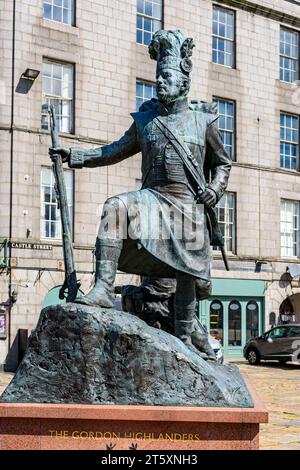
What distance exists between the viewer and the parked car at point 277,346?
95.3 feet

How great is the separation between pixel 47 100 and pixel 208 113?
20.9 m

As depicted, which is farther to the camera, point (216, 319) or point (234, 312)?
point (234, 312)

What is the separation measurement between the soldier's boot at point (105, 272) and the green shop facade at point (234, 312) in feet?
82.0

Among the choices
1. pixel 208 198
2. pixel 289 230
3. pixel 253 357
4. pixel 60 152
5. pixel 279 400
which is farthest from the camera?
pixel 289 230

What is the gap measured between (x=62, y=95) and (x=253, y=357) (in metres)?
11.5

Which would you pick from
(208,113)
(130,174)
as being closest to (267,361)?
(130,174)

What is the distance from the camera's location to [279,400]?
1692cm

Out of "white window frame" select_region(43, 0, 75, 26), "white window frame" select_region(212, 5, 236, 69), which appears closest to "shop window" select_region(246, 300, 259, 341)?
"white window frame" select_region(212, 5, 236, 69)

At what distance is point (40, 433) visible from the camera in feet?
20.4

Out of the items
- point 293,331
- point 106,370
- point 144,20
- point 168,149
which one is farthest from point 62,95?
point 106,370

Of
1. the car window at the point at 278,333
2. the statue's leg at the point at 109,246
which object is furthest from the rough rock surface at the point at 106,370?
the car window at the point at 278,333

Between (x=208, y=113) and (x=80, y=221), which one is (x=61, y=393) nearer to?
(x=208, y=113)

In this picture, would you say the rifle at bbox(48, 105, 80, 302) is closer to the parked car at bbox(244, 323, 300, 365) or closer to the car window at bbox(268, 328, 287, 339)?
the parked car at bbox(244, 323, 300, 365)

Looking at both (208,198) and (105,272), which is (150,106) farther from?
(105,272)
